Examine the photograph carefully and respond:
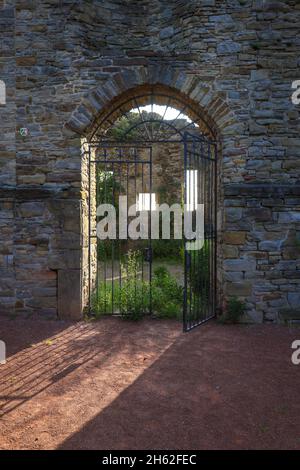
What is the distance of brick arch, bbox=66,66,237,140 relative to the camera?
5.06 meters

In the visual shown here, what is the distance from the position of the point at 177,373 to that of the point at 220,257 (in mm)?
2307

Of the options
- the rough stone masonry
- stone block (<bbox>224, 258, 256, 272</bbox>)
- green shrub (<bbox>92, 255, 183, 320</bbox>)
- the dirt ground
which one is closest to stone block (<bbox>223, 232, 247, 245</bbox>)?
the rough stone masonry

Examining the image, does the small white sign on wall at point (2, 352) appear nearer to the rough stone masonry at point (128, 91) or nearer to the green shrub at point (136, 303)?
the rough stone masonry at point (128, 91)

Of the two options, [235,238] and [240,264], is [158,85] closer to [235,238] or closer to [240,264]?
[235,238]

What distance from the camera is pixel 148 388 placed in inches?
124

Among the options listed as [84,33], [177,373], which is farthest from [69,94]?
[177,373]

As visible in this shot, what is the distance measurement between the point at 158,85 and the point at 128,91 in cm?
48

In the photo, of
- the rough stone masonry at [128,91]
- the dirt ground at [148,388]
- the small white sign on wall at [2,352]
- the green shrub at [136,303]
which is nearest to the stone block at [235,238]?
the rough stone masonry at [128,91]

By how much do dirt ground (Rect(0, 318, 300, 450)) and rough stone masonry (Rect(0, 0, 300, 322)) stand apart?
84 centimetres

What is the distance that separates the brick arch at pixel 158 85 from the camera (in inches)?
199

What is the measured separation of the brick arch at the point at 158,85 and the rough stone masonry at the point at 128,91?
0.6 inches

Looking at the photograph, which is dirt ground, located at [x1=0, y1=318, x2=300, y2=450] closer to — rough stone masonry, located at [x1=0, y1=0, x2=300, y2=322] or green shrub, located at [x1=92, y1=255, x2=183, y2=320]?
green shrub, located at [x1=92, y1=255, x2=183, y2=320]

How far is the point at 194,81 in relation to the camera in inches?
200
